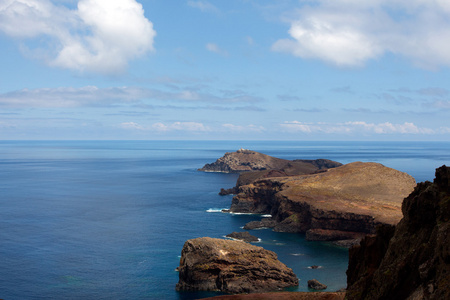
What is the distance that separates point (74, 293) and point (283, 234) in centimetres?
6904

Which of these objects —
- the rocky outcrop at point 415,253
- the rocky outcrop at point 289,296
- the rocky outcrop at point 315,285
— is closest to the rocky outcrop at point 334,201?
Result: the rocky outcrop at point 315,285

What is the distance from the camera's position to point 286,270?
87.6 m

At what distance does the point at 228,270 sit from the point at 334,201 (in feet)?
212

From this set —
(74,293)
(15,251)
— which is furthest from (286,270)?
(15,251)

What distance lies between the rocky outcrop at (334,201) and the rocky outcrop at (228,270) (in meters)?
43.7

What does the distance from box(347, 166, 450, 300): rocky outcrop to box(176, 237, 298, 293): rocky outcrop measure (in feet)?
132

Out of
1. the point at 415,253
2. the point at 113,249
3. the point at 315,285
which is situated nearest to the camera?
the point at 415,253

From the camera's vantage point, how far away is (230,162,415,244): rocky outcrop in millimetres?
127062

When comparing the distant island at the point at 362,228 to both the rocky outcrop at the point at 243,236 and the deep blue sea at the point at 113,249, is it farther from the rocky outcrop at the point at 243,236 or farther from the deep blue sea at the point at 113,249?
the rocky outcrop at the point at 243,236

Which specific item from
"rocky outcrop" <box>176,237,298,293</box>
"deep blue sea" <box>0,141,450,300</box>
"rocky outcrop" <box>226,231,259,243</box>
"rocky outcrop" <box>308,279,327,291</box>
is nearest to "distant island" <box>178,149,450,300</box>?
"rocky outcrop" <box>176,237,298,293</box>

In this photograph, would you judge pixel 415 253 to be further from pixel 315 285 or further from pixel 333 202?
pixel 333 202

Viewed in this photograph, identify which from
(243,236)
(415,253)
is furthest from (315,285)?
(415,253)

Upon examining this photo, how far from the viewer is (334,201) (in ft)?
458

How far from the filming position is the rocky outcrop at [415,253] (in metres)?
34.1
